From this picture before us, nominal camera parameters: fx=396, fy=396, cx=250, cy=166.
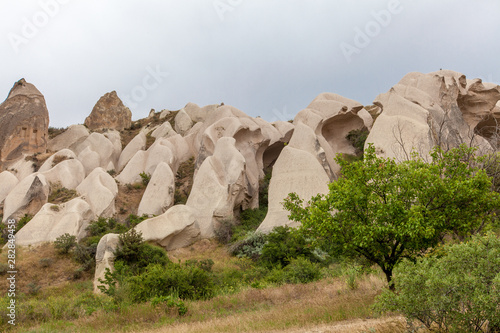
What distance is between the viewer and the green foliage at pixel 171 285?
32.8 feet

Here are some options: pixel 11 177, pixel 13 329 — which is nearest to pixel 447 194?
pixel 13 329

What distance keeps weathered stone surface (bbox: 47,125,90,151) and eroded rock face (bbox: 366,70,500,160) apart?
79.2 ft

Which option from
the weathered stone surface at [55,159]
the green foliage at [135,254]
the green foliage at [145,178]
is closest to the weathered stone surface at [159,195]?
the green foliage at [145,178]

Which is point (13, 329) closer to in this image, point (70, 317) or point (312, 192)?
point (70, 317)

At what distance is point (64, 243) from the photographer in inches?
691

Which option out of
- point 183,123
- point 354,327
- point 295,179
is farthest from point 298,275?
point 183,123

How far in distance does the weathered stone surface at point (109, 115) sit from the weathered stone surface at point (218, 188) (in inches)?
844

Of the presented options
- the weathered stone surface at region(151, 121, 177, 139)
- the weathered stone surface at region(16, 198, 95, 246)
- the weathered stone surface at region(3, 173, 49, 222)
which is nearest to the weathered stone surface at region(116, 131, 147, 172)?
the weathered stone surface at region(151, 121, 177, 139)

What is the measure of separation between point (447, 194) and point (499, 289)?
307 cm

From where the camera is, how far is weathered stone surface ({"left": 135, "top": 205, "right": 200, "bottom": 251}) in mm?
17547

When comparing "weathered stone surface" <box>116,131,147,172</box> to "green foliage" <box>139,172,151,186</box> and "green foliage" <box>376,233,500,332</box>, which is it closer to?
"green foliage" <box>139,172,151,186</box>

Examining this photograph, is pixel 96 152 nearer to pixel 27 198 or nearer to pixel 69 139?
pixel 69 139

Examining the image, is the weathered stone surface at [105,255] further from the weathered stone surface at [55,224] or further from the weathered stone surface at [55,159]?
the weathered stone surface at [55,159]

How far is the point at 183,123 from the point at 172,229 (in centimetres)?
2083
